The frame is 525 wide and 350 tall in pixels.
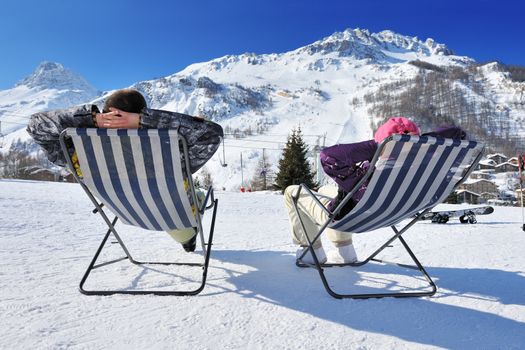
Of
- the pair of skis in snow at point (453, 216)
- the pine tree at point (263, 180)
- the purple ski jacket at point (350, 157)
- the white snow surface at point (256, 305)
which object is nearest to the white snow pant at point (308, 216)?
the white snow surface at point (256, 305)

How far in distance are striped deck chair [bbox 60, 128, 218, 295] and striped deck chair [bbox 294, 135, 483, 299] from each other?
638mm

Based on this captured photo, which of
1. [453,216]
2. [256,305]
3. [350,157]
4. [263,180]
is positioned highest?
[350,157]

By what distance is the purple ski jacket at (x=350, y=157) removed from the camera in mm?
1497

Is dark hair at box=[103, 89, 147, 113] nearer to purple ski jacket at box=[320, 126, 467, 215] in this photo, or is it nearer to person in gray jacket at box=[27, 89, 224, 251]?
person in gray jacket at box=[27, 89, 224, 251]

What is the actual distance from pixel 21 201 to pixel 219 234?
325cm

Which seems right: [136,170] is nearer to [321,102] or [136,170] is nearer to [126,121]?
[126,121]

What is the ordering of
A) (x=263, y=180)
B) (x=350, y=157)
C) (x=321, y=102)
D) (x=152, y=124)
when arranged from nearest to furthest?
1. (x=152, y=124)
2. (x=350, y=157)
3. (x=263, y=180)
4. (x=321, y=102)

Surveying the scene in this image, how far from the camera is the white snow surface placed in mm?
1143

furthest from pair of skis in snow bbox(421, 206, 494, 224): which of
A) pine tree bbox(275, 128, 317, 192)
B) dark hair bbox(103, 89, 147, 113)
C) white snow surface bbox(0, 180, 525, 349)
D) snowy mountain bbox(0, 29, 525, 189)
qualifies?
snowy mountain bbox(0, 29, 525, 189)

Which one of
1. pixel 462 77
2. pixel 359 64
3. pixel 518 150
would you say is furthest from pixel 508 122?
pixel 359 64

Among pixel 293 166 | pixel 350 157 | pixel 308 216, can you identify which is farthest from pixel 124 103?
pixel 293 166

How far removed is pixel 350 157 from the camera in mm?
1510

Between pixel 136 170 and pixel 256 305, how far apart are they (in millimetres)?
778

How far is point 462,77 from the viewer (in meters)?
128
